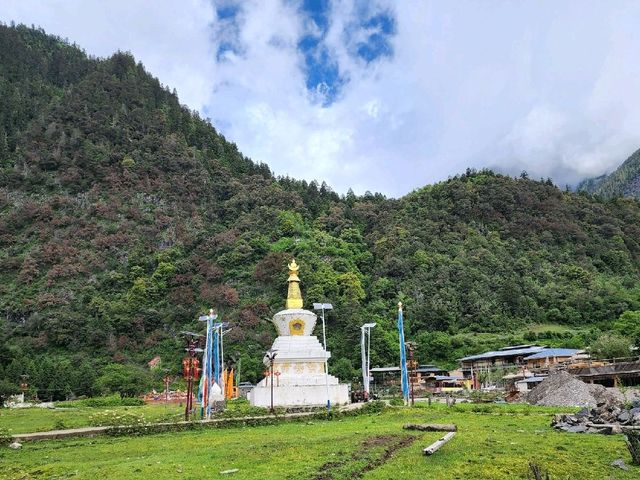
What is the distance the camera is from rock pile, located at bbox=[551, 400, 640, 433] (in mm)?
17203

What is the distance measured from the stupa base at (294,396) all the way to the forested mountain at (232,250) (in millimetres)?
22851

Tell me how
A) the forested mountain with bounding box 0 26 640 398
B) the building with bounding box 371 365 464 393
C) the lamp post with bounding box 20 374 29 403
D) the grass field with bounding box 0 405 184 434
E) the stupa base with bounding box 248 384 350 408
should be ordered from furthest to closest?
the forested mountain with bounding box 0 26 640 398 → the building with bounding box 371 365 464 393 → the lamp post with bounding box 20 374 29 403 → the stupa base with bounding box 248 384 350 408 → the grass field with bounding box 0 405 184 434

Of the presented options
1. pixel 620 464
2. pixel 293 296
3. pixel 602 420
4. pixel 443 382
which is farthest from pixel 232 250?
pixel 620 464

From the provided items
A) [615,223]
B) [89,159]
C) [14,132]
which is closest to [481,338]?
[615,223]

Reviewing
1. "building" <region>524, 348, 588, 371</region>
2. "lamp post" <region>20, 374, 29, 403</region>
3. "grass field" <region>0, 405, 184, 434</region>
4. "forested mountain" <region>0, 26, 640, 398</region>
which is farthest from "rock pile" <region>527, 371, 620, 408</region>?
"lamp post" <region>20, 374, 29, 403</region>

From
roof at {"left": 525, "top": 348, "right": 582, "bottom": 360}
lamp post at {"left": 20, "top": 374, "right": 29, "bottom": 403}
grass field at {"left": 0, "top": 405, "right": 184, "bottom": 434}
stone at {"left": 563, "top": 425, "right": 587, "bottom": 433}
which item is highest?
roof at {"left": 525, "top": 348, "right": 582, "bottom": 360}

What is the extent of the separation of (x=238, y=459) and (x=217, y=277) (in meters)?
69.9

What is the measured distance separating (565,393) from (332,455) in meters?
20.7

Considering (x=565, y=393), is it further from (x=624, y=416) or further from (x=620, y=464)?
(x=620, y=464)

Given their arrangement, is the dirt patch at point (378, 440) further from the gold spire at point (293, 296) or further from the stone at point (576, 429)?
the gold spire at point (293, 296)

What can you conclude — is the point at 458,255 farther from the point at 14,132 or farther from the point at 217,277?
the point at 14,132

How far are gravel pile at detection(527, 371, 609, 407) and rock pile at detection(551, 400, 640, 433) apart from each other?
30.3ft

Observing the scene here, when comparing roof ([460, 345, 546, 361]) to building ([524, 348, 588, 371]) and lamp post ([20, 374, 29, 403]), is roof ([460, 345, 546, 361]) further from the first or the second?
lamp post ([20, 374, 29, 403])

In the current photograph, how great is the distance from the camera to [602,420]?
60.0 ft
